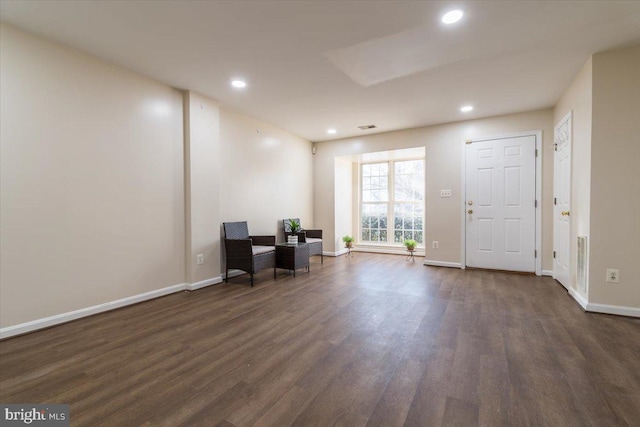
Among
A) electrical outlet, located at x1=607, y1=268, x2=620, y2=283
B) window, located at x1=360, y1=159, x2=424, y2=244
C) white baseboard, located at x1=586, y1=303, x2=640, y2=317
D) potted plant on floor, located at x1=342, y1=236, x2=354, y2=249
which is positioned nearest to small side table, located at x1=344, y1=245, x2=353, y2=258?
potted plant on floor, located at x1=342, y1=236, x2=354, y2=249

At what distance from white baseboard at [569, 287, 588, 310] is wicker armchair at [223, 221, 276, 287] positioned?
3.75m

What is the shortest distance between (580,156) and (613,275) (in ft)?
4.29

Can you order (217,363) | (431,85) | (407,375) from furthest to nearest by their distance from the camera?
(431,85)
(217,363)
(407,375)

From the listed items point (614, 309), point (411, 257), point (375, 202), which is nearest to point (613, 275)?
point (614, 309)

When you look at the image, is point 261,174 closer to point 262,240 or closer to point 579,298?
point 262,240

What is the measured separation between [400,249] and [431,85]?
3.88 meters

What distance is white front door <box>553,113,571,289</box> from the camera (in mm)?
3535

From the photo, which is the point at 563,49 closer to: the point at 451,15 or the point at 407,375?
the point at 451,15

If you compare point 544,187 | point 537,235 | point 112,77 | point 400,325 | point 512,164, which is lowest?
point 400,325

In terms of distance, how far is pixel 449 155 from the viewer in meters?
5.02

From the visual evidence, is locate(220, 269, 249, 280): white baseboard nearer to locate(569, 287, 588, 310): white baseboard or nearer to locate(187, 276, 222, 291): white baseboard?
locate(187, 276, 222, 291): white baseboard

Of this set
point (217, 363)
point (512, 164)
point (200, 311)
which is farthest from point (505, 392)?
point (512, 164)

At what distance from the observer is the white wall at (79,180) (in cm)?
235

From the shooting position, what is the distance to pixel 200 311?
2918 mm
